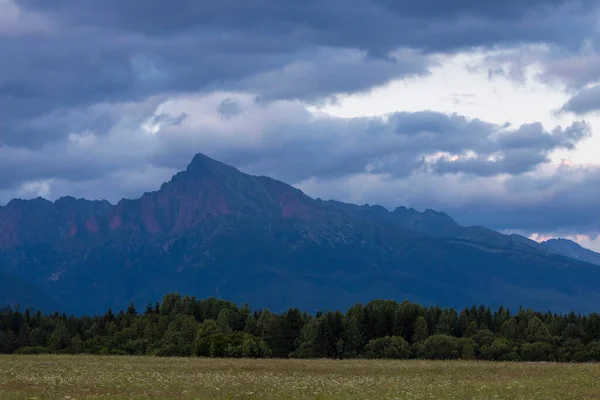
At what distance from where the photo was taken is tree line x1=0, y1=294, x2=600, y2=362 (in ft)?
468

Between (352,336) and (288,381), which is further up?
(352,336)

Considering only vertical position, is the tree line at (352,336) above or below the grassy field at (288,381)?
above

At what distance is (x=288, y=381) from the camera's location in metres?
63.1

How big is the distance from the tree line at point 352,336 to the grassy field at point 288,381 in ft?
174

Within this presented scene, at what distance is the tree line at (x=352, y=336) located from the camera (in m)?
143

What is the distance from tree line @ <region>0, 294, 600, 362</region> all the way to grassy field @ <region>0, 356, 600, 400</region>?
53064 millimetres

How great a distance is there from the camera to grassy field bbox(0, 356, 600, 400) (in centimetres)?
5272

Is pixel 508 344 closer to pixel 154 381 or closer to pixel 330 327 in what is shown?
pixel 330 327

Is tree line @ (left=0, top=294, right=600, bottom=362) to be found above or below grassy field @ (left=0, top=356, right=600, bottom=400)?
above

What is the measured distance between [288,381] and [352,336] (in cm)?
10324

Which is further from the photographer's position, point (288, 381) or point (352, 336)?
point (352, 336)

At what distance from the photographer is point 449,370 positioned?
77875 millimetres

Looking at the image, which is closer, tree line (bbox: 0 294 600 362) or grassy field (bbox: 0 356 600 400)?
grassy field (bbox: 0 356 600 400)

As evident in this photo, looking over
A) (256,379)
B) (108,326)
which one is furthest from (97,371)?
(108,326)
